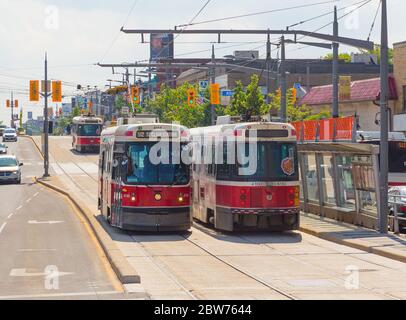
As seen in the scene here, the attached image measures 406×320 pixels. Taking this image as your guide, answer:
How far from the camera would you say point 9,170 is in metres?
51.6

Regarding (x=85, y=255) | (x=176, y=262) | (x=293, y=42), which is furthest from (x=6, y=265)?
(x=293, y=42)

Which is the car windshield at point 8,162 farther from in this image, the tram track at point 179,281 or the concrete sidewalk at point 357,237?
the tram track at point 179,281

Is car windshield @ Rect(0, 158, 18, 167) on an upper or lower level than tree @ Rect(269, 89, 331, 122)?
lower

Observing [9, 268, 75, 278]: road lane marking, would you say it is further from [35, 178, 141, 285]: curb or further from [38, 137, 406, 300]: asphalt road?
[38, 137, 406, 300]: asphalt road

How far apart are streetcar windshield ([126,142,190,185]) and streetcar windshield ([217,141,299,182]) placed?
1344 millimetres

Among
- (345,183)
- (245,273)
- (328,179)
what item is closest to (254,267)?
(245,273)

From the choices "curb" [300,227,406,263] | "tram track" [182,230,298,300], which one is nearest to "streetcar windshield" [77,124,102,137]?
"curb" [300,227,406,263]

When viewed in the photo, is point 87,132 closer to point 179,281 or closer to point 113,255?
point 113,255

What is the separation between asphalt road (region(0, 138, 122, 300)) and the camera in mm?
14617

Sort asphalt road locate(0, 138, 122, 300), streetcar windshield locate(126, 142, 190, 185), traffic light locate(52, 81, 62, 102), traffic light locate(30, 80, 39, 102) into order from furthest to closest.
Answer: traffic light locate(52, 81, 62, 102)
traffic light locate(30, 80, 39, 102)
streetcar windshield locate(126, 142, 190, 185)
asphalt road locate(0, 138, 122, 300)

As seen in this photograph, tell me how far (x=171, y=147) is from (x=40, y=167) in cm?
4524

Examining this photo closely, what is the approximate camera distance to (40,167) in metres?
67.7

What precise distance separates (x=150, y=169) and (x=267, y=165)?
10.1 ft
